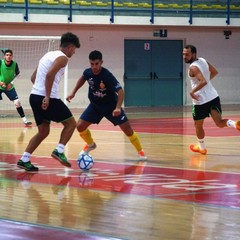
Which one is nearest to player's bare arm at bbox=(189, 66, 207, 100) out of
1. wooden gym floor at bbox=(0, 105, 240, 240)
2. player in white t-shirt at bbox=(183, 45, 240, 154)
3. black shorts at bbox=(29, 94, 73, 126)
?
player in white t-shirt at bbox=(183, 45, 240, 154)

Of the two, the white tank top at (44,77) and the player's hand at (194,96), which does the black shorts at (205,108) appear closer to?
the player's hand at (194,96)

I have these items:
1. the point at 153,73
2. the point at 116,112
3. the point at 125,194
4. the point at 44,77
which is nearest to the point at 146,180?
the point at 125,194

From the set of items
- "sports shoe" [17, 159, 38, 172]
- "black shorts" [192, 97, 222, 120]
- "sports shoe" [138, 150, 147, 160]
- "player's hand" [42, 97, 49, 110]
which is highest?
"player's hand" [42, 97, 49, 110]

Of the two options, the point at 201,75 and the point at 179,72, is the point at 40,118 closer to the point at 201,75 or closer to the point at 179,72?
the point at 201,75

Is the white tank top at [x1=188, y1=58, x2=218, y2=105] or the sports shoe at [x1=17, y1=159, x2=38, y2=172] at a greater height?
the white tank top at [x1=188, y1=58, x2=218, y2=105]

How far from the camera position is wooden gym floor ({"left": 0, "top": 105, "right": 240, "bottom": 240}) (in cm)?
691

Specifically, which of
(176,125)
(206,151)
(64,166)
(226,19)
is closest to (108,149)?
(206,151)

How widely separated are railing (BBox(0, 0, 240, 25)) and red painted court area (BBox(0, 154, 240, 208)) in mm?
18229

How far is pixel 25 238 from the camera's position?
648 cm

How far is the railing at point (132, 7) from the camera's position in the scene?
30281 millimetres

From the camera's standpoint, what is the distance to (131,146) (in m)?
15.8

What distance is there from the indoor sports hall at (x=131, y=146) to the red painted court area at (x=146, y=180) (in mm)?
14

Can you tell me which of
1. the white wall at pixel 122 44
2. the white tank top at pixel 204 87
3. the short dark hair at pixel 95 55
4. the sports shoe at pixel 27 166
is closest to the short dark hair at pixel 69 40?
the short dark hair at pixel 95 55

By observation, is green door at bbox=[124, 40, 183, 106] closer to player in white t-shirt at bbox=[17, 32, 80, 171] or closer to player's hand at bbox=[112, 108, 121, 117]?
player's hand at bbox=[112, 108, 121, 117]
